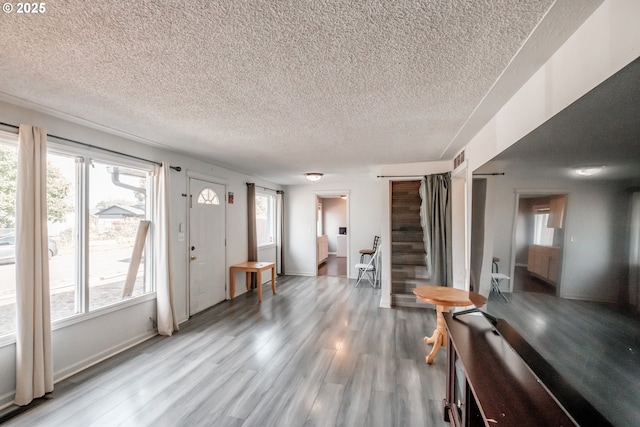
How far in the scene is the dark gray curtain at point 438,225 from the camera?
12.9ft

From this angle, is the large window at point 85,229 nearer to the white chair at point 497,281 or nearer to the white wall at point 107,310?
the white wall at point 107,310

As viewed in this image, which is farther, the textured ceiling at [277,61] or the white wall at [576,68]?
the textured ceiling at [277,61]

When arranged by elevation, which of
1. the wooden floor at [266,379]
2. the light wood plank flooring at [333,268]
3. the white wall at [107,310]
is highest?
the white wall at [107,310]

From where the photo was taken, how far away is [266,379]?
2.38 m

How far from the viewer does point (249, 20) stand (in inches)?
45.8

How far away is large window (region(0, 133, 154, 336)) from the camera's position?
2102 mm

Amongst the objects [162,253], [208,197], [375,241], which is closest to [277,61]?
[162,253]

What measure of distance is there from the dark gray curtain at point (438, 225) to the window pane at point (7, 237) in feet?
14.8

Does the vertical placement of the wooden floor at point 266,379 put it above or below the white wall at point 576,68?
below

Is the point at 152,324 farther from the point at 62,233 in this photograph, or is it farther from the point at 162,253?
the point at 62,233

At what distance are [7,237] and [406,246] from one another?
4810 mm

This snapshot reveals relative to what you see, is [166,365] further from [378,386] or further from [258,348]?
[378,386]

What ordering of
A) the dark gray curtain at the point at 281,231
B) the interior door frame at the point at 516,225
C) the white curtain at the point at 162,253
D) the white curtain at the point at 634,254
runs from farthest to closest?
1. the dark gray curtain at the point at 281,231
2. the white curtain at the point at 162,253
3. the interior door frame at the point at 516,225
4. the white curtain at the point at 634,254

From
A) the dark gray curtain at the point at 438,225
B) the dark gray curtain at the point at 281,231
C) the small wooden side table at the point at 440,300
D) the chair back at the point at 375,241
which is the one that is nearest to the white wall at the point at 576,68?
the small wooden side table at the point at 440,300
